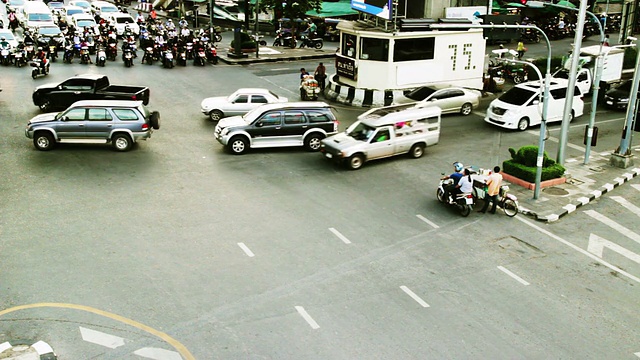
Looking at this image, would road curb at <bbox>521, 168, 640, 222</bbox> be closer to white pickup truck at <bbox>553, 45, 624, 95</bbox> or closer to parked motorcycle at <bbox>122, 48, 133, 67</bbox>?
white pickup truck at <bbox>553, 45, 624, 95</bbox>

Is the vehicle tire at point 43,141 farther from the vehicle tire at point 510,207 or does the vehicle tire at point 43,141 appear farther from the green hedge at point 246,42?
the green hedge at point 246,42

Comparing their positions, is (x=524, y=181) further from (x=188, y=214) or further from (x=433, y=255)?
(x=188, y=214)

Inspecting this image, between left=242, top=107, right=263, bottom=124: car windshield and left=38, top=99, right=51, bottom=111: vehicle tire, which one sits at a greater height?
left=242, top=107, right=263, bottom=124: car windshield

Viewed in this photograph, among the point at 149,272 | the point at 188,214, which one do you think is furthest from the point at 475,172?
the point at 149,272

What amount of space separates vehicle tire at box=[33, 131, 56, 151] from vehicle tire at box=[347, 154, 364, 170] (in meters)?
9.99

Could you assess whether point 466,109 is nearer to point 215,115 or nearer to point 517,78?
point 517,78

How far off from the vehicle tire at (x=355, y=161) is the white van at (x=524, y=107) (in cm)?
781

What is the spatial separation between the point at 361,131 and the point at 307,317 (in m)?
10.3

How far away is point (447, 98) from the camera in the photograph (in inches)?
1084

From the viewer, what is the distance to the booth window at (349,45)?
97.2ft

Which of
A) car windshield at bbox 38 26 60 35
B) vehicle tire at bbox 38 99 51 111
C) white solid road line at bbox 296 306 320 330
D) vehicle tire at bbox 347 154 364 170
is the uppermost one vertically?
car windshield at bbox 38 26 60 35

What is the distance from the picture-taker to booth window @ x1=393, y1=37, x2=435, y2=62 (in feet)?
94.2

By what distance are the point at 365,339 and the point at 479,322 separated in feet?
7.81

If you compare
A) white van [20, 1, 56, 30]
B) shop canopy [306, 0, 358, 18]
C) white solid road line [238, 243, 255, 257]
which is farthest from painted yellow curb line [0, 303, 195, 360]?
shop canopy [306, 0, 358, 18]
